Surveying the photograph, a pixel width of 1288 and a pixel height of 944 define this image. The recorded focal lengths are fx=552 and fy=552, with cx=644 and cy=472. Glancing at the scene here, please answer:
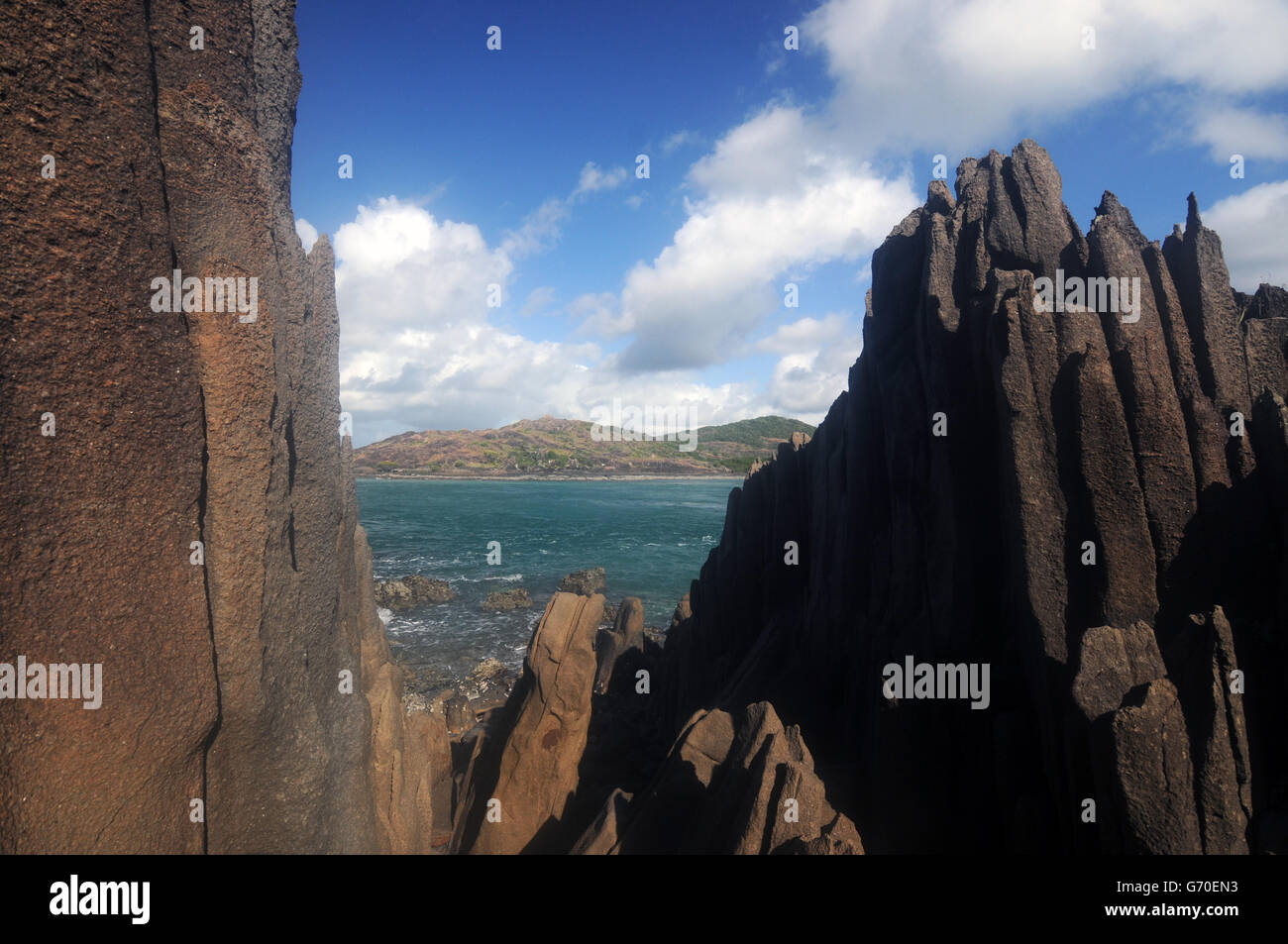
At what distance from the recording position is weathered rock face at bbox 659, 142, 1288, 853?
21.8ft

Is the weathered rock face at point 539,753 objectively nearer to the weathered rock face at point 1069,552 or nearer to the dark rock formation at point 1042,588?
the dark rock formation at point 1042,588

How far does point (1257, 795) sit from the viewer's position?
663 cm

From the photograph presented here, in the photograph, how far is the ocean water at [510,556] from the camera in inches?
1406

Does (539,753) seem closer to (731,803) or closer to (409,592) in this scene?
(731,803)

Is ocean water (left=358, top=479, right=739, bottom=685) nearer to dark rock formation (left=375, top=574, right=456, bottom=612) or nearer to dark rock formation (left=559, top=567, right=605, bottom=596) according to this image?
dark rock formation (left=375, top=574, right=456, bottom=612)

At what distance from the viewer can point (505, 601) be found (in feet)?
141

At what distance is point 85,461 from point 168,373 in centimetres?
114

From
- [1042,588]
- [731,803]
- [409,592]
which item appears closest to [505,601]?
[409,592]

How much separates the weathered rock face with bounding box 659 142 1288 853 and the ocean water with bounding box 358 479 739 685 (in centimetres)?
2524

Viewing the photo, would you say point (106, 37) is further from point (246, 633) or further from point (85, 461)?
point (246, 633)

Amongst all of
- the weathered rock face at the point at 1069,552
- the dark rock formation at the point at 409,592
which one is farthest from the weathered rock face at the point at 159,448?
the dark rock formation at the point at 409,592

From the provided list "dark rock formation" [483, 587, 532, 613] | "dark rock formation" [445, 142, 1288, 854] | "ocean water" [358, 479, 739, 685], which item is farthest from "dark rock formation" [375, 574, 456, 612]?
"dark rock formation" [445, 142, 1288, 854]

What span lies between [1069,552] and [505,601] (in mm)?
39489

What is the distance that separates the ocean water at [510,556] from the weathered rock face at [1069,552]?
82.8 ft
